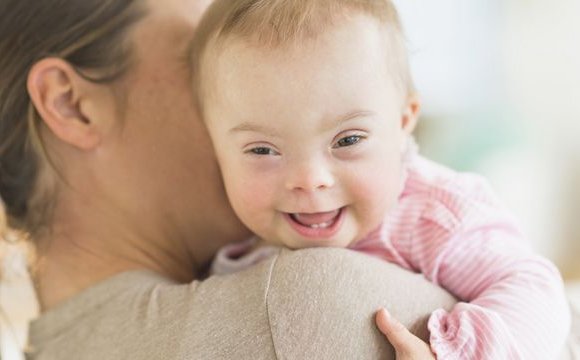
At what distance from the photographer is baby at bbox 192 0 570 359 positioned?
3.43 feet

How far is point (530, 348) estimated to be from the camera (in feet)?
3.43

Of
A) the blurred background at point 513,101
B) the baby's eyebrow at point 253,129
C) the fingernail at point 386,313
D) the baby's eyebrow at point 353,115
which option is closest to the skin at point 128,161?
the baby's eyebrow at point 253,129

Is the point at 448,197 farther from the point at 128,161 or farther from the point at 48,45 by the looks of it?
the point at 48,45

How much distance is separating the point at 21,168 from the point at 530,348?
90cm

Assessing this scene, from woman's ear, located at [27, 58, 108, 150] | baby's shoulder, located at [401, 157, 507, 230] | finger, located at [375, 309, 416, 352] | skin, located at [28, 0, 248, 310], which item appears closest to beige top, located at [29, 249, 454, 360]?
finger, located at [375, 309, 416, 352]

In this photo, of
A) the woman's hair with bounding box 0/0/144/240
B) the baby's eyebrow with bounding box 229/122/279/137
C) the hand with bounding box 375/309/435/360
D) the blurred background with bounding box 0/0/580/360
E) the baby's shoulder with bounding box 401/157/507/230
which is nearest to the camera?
the hand with bounding box 375/309/435/360

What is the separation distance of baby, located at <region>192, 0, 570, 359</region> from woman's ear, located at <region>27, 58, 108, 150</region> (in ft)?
0.74

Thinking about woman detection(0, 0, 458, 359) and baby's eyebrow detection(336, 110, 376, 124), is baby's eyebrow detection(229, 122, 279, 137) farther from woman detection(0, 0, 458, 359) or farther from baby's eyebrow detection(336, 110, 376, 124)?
woman detection(0, 0, 458, 359)

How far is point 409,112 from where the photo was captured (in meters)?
1.22

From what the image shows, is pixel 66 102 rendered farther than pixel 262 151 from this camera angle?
Yes

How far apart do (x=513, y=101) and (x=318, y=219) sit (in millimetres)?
2654

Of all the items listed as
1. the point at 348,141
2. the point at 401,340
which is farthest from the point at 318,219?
the point at 401,340

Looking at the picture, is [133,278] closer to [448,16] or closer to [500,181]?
[500,181]

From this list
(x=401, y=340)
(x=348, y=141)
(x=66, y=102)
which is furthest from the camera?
(x=66, y=102)
